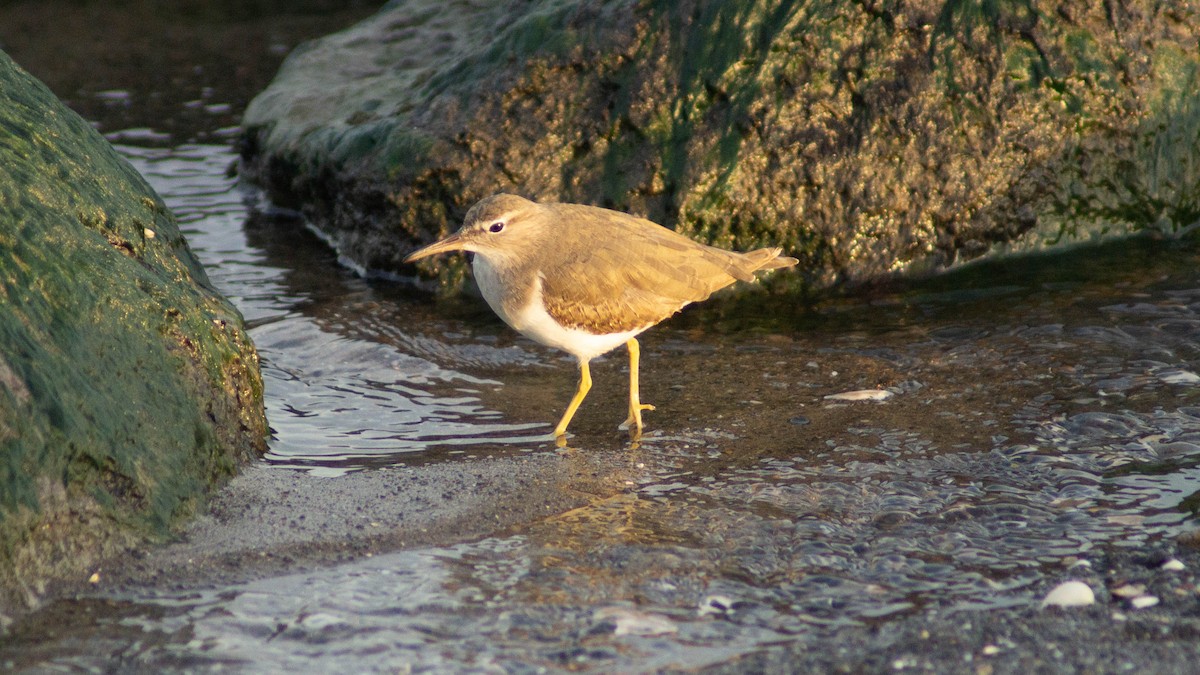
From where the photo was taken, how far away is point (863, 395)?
6.56m

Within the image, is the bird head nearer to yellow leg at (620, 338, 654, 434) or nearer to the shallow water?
yellow leg at (620, 338, 654, 434)

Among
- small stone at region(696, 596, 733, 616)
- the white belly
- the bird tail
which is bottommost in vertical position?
small stone at region(696, 596, 733, 616)

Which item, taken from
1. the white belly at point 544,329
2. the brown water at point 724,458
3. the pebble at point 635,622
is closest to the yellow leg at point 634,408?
the brown water at point 724,458

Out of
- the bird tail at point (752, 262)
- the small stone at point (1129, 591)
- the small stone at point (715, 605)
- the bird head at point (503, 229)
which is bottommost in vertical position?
the small stone at point (1129, 591)

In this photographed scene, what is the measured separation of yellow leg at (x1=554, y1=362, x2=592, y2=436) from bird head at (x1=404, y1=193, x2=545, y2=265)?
0.68m

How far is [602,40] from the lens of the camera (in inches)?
325

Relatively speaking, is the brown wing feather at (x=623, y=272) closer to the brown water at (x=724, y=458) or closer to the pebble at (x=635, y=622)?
the brown water at (x=724, y=458)

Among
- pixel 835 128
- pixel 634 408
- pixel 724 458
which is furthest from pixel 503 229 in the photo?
pixel 835 128

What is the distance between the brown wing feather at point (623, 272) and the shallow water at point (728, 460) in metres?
0.60

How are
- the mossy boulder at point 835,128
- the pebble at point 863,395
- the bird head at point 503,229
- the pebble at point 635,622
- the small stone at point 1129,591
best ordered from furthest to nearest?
the mossy boulder at point 835,128 → the pebble at point 863,395 → the bird head at point 503,229 → the small stone at point 1129,591 → the pebble at point 635,622

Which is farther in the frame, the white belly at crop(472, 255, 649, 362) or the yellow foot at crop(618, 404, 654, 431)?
the yellow foot at crop(618, 404, 654, 431)

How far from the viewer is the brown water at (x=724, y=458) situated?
14.3ft

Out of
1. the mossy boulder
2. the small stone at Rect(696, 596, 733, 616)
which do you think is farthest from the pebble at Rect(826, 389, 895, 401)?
the small stone at Rect(696, 596, 733, 616)

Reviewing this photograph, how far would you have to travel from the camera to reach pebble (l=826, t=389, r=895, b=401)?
6523 millimetres
